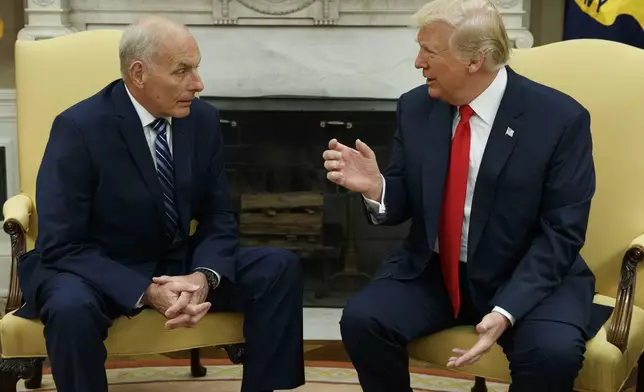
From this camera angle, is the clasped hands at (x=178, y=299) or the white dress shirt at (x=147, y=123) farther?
the white dress shirt at (x=147, y=123)

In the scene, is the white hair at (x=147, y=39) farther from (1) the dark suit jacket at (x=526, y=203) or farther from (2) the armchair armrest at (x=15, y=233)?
(1) the dark suit jacket at (x=526, y=203)

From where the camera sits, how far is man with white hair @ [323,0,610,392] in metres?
2.09

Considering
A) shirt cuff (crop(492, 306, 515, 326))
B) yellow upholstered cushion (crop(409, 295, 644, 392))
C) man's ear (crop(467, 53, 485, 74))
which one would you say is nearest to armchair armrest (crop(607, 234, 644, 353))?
yellow upholstered cushion (crop(409, 295, 644, 392))

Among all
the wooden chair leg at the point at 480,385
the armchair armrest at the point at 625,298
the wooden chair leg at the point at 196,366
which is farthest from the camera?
the wooden chair leg at the point at 196,366

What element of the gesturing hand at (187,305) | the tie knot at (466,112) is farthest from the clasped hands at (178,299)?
the tie knot at (466,112)

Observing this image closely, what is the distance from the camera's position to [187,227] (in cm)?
236

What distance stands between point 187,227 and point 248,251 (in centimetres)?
18

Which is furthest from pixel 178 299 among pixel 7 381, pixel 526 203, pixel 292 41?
pixel 292 41

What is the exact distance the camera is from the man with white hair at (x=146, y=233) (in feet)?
7.07

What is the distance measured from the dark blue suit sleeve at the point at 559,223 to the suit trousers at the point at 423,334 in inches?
3.9

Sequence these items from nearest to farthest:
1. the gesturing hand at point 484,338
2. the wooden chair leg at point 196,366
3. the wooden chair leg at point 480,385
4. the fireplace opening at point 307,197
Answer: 1. the gesturing hand at point 484,338
2. the wooden chair leg at point 480,385
3. the wooden chair leg at point 196,366
4. the fireplace opening at point 307,197

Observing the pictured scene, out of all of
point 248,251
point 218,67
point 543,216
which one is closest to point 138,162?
point 248,251

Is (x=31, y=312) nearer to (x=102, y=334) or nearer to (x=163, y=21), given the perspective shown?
(x=102, y=334)

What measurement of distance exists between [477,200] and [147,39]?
0.91 m
